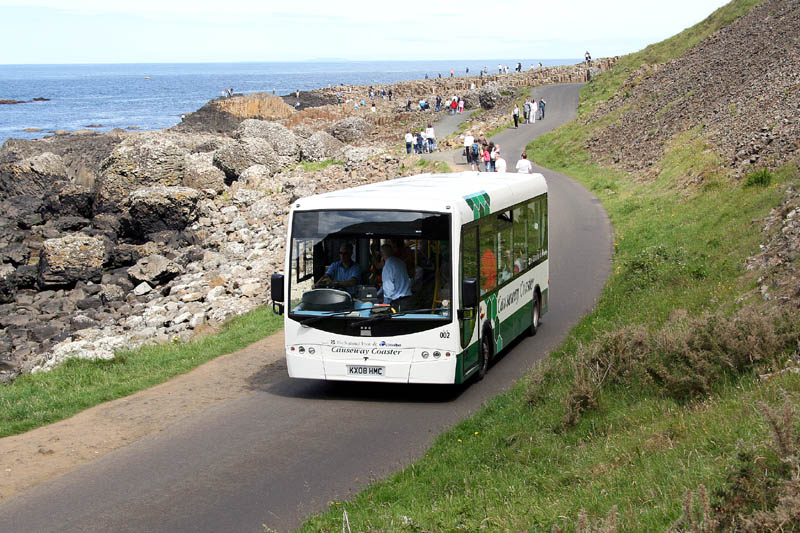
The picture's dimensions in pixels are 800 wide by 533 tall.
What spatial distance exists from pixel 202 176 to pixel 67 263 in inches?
530

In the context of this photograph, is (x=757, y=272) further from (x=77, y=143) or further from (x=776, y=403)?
(x=77, y=143)

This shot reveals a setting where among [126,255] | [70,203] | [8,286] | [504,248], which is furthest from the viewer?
[70,203]

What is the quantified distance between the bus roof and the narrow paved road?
9.07 ft

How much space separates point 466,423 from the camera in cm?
1084

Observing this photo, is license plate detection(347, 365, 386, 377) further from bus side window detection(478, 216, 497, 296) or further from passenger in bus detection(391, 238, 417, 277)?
bus side window detection(478, 216, 497, 296)

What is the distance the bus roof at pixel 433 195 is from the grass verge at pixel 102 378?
429cm

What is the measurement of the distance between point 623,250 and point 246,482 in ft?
56.5

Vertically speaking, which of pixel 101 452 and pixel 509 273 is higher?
pixel 509 273

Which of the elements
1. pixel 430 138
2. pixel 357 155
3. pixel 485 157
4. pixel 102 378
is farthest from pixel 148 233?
pixel 430 138

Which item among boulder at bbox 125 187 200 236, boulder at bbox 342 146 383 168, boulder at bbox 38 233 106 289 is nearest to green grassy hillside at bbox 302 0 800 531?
boulder at bbox 38 233 106 289

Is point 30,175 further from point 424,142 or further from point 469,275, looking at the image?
point 469,275

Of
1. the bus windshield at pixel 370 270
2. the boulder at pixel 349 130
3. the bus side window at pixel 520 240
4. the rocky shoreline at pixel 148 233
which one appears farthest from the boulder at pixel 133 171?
the bus windshield at pixel 370 270

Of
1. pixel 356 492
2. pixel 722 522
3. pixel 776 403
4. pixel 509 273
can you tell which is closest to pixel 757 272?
pixel 509 273

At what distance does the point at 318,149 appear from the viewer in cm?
4803
